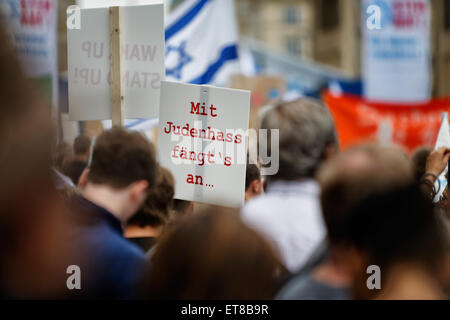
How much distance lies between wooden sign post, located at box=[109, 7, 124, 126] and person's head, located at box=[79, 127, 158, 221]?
4.53ft

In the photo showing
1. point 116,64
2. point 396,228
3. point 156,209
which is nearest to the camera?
point 396,228

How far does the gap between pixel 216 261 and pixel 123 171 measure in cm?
134

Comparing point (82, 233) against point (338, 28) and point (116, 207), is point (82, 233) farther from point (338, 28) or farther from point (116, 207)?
point (338, 28)

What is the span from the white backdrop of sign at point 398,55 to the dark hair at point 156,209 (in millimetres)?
6251

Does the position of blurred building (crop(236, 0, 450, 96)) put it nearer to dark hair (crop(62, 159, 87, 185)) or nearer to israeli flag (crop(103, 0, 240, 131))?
israeli flag (crop(103, 0, 240, 131))

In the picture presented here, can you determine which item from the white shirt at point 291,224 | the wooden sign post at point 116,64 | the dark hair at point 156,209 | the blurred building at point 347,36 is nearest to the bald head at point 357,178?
the white shirt at point 291,224

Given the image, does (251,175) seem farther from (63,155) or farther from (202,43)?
(202,43)

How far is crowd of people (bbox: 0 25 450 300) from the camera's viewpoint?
1230mm

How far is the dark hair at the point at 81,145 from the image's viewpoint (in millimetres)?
5082

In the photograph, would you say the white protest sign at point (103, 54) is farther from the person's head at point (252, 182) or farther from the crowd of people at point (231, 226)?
the crowd of people at point (231, 226)

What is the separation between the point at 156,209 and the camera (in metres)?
3.36

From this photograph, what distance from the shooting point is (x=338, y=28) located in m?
25.4

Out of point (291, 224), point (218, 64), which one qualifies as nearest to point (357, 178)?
point (291, 224)

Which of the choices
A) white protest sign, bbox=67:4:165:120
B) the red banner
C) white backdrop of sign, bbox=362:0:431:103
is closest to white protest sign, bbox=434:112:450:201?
white protest sign, bbox=67:4:165:120
